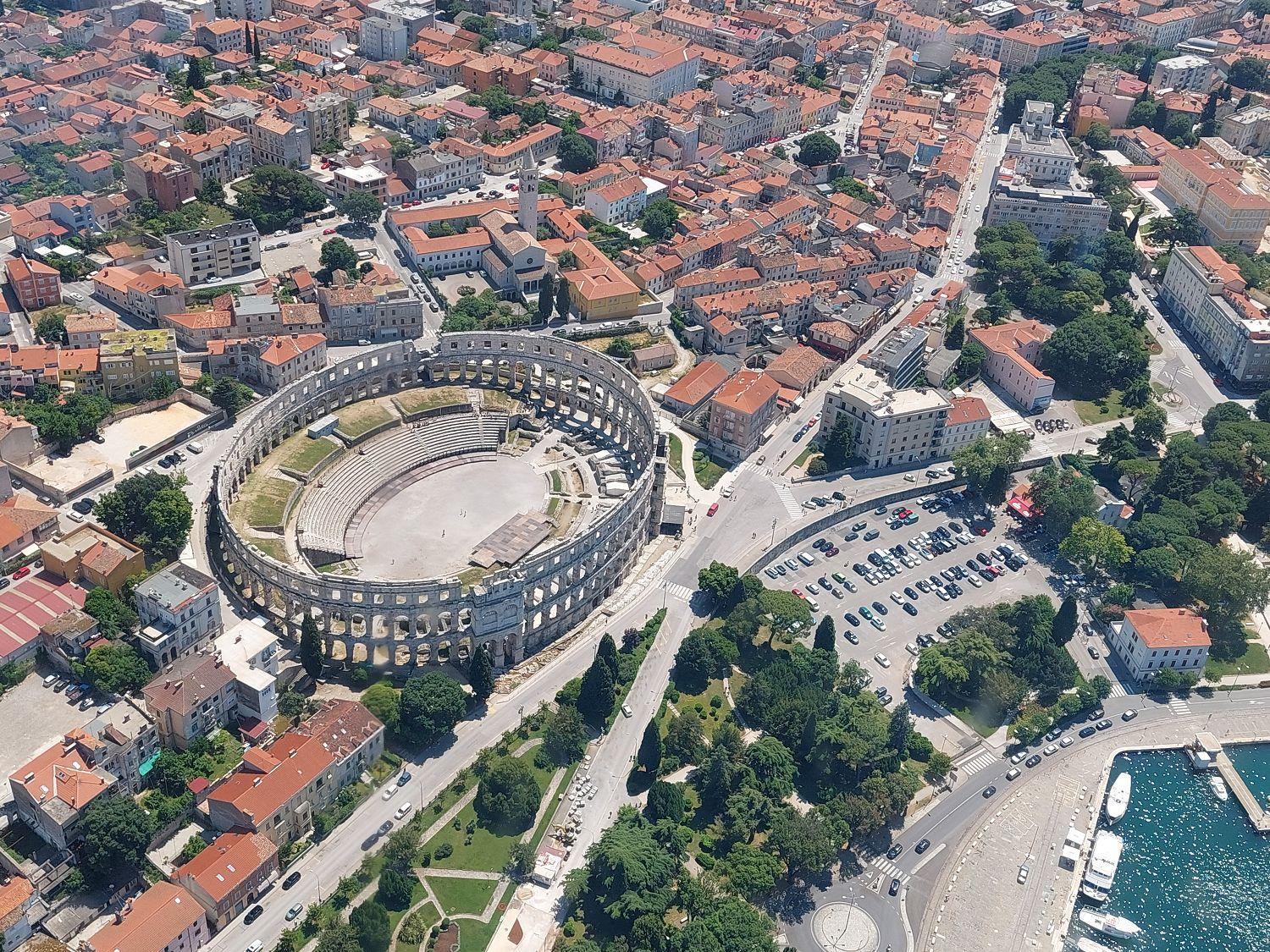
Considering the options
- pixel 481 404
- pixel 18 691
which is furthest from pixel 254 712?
pixel 481 404

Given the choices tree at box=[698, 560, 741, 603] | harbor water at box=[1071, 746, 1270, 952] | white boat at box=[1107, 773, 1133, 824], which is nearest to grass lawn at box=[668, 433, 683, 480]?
tree at box=[698, 560, 741, 603]

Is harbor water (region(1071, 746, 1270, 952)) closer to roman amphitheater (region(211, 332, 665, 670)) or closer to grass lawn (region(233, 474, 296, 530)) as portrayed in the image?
roman amphitheater (region(211, 332, 665, 670))

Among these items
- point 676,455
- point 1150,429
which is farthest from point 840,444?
point 1150,429

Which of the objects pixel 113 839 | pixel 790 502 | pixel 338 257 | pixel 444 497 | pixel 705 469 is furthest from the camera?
pixel 338 257

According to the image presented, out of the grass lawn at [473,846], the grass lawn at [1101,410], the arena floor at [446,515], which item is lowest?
the grass lawn at [473,846]

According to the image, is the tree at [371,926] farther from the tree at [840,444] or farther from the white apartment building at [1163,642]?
the white apartment building at [1163,642]

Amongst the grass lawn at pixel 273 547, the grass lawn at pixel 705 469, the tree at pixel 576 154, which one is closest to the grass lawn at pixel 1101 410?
the grass lawn at pixel 705 469

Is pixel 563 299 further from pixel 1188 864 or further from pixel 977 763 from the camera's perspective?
pixel 1188 864
